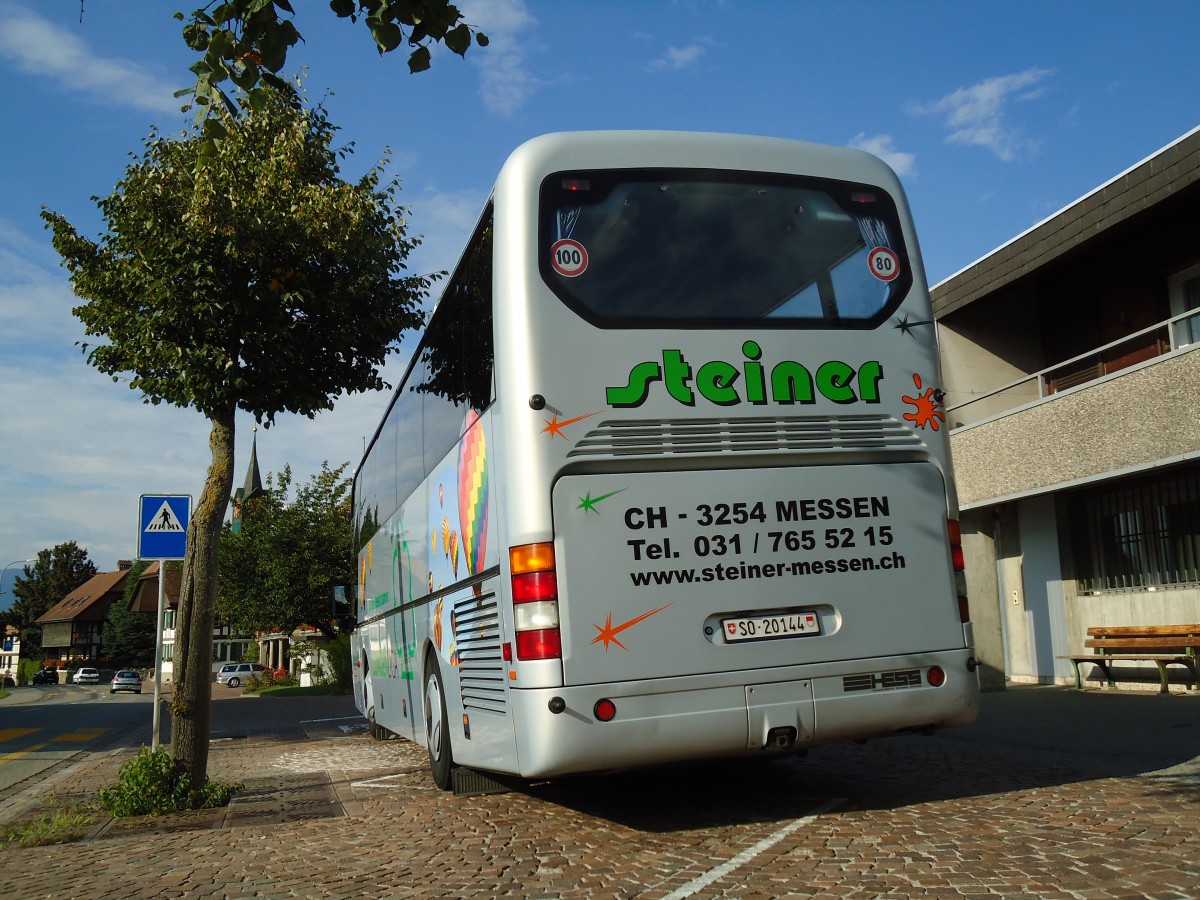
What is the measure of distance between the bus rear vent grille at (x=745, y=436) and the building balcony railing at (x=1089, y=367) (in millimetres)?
8000

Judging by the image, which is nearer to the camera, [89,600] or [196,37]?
[196,37]

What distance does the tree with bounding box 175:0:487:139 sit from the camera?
5.46 meters

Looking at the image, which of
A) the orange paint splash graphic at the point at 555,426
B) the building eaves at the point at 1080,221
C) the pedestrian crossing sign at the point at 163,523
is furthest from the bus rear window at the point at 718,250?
the building eaves at the point at 1080,221

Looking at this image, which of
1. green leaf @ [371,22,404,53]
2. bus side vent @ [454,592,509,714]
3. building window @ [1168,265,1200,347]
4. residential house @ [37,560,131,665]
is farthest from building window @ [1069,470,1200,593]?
residential house @ [37,560,131,665]

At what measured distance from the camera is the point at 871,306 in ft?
22.1

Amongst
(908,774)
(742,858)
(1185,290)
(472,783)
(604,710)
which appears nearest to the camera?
(742,858)

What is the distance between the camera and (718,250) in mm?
6512

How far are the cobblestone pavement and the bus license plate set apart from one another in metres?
1.08

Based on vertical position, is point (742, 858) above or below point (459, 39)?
below

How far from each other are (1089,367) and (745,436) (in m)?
13.1

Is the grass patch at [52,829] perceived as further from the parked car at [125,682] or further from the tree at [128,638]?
the tree at [128,638]

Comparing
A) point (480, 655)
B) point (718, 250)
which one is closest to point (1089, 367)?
point (718, 250)

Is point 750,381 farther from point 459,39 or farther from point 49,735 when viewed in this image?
point 49,735

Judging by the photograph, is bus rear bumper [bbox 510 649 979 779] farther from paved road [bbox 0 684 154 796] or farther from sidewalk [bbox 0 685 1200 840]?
paved road [bbox 0 684 154 796]
